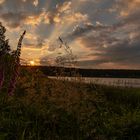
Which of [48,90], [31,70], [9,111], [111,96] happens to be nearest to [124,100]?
[111,96]

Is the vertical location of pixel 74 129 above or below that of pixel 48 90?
below

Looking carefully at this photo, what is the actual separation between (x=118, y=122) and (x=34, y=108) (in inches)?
112

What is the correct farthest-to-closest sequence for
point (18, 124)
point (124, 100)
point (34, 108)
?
point (124, 100) → point (34, 108) → point (18, 124)

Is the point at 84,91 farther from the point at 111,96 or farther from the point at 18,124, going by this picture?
the point at 111,96

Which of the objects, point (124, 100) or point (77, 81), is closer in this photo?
point (77, 81)

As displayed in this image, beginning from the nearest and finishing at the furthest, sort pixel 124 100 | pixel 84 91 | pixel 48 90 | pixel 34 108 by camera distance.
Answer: pixel 84 91, pixel 34 108, pixel 48 90, pixel 124 100

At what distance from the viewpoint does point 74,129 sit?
10.4 metres

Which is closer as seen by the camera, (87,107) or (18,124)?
(18,124)

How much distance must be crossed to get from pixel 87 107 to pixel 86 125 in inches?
47.4

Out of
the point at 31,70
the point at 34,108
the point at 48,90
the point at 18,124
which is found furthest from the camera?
the point at 31,70

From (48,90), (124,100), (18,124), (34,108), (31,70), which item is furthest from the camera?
(124,100)

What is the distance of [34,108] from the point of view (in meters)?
12.3

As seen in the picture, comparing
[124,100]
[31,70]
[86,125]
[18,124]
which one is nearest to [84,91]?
[86,125]

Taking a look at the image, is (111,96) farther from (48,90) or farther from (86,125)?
(86,125)
